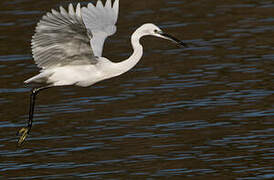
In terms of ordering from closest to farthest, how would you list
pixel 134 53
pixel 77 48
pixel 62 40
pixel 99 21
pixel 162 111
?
pixel 62 40
pixel 77 48
pixel 134 53
pixel 99 21
pixel 162 111

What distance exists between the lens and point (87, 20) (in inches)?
500

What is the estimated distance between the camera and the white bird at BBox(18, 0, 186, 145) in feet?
34.2

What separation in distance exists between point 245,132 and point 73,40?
9.76 ft

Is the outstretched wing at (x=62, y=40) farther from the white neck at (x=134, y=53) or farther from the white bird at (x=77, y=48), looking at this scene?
the white neck at (x=134, y=53)

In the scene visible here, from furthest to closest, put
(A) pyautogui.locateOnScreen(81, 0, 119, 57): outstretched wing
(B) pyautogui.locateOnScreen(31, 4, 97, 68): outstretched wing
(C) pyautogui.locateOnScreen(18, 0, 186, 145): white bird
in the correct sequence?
(A) pyautogui.locateOnScreen(81, 0, 119, 57): outstretched wing → (C) pyautogui.locateOnScreen(18, 0, 186, 145): white bird → (B) pyautogui.locateOnScreen(31, 4, 97, 68): outstretched wing

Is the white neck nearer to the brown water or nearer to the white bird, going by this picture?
the white bird

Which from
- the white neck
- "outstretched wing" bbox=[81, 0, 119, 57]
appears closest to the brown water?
the white neck

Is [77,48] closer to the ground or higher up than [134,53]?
higher up

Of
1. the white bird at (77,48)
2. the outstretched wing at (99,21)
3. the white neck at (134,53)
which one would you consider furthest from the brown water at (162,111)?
the outstretched wing at (99,21)

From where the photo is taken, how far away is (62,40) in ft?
35.7

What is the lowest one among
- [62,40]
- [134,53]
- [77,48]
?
[134,53]

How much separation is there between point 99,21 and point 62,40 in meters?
1.96

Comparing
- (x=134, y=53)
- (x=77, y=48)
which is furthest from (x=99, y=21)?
(x=77, y=48)

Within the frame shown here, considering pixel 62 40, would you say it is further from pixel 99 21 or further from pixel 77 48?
pixel 99 21
